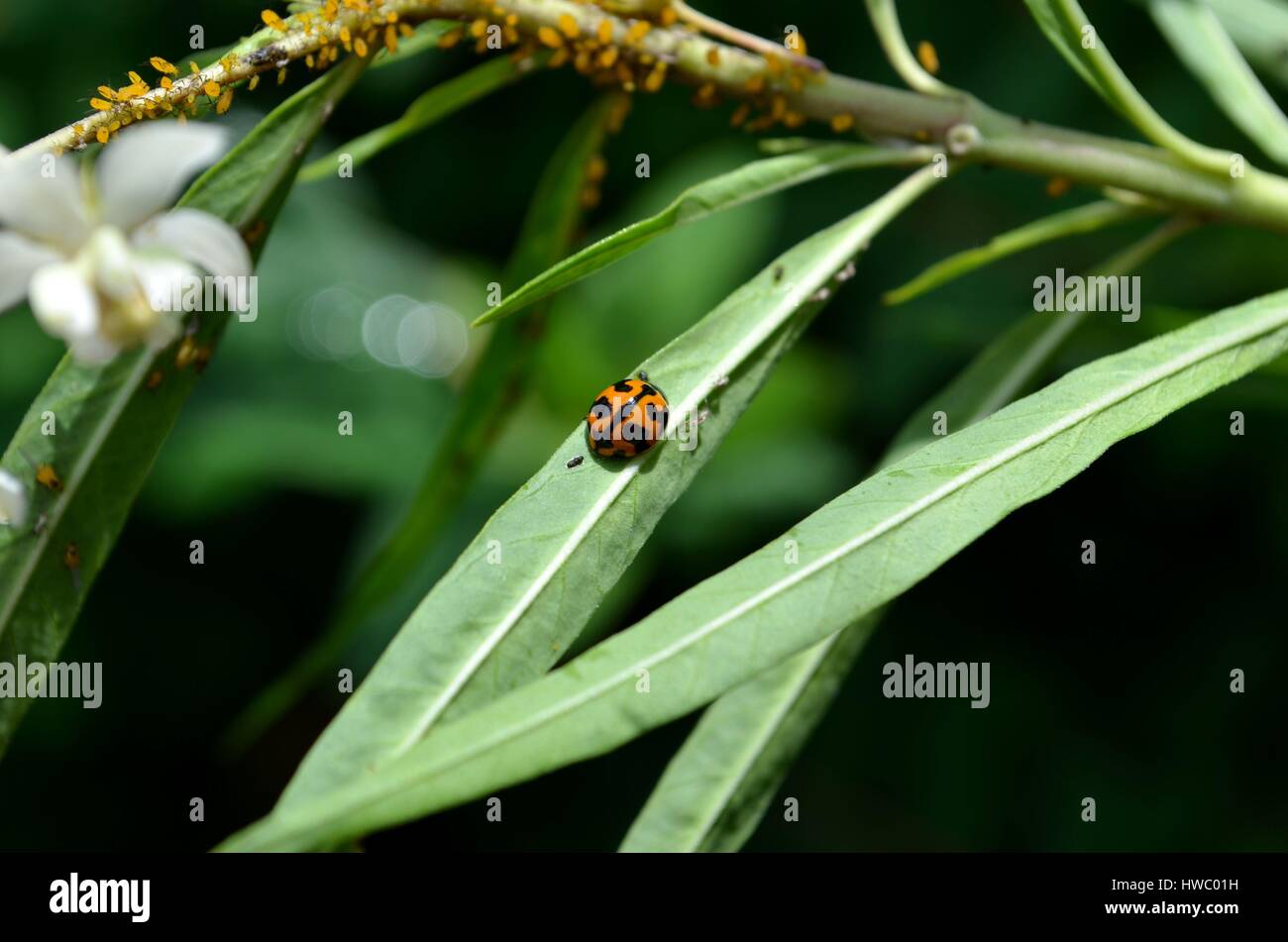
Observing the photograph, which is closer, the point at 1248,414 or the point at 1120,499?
the point at 1248,414

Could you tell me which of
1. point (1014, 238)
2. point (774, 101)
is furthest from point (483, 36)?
point (1014, 238)

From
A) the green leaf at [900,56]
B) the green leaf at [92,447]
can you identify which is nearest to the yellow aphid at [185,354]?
the green leaf at [92,447]

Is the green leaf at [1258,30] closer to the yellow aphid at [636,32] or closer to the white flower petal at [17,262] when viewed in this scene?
the yellow aphid at [636,32]

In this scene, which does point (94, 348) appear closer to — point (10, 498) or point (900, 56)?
point (10, 498)

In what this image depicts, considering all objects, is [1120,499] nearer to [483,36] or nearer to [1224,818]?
[1224,818]

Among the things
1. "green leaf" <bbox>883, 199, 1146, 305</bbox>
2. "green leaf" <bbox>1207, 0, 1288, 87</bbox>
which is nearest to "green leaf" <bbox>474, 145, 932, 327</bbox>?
"green leaf" <bbox>883, 199, 1146, 305</bbox>

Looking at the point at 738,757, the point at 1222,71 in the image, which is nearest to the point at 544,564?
the point at 738,757
